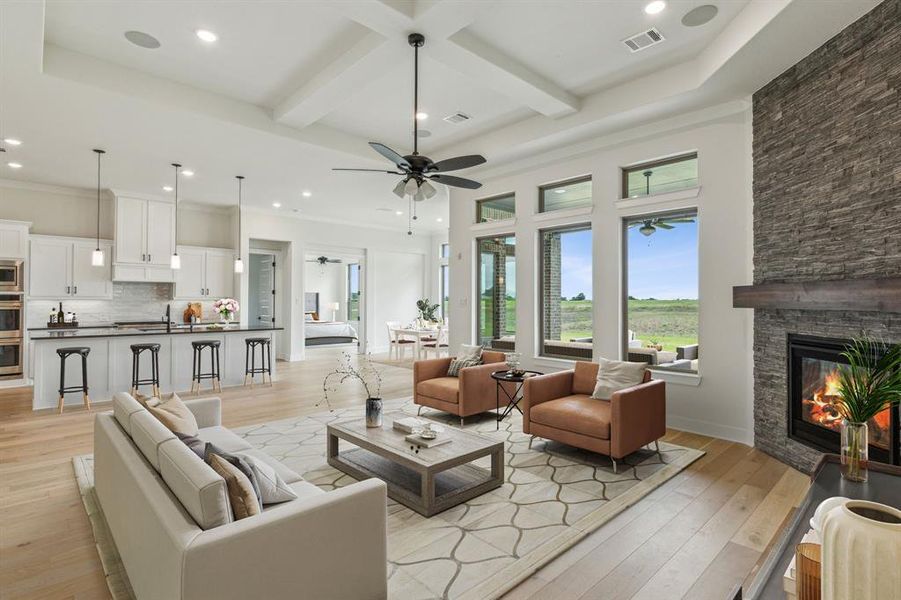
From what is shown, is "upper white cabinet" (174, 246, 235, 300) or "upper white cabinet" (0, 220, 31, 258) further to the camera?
"upper white cabinet" (174, 246, 235, 300)

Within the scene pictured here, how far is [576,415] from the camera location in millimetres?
3953

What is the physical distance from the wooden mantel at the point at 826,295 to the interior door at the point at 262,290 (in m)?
9.14

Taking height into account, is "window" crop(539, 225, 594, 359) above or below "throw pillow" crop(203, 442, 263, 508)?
above

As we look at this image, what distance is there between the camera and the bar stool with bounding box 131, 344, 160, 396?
6379 mm

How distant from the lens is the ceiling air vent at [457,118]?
5594 mm

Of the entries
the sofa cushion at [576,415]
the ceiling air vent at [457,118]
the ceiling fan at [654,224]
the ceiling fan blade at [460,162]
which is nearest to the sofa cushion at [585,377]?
the sofa cushion at [576,415]

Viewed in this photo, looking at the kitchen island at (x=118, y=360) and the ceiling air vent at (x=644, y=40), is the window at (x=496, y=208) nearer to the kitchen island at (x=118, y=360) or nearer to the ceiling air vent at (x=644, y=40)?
the ceiling air vent at (x=644, y=40)

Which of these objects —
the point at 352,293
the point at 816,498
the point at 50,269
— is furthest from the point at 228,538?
the point at 352,293

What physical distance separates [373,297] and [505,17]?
877 centimetres

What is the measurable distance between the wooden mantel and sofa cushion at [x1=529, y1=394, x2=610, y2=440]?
1.58 meters

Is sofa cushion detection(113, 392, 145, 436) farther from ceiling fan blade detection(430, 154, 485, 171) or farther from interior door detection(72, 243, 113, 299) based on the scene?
interior door detection(72, 243, 113, 299)

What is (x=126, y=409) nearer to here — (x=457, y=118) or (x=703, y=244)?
(x=457, y=118)

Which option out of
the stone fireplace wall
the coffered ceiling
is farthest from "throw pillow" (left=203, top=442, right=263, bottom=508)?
the stone fireplace wall

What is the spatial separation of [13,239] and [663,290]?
943 cm
